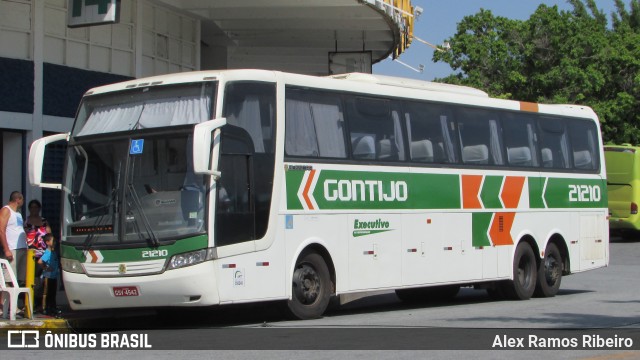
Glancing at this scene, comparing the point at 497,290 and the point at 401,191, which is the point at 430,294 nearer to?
the point at 497,290

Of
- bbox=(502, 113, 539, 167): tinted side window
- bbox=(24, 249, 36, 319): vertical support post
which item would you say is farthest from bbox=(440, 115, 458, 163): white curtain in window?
bbox=(24, 249, 36, 319): vertical support post

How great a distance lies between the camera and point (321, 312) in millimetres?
14945

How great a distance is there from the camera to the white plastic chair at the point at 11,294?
14.4 m

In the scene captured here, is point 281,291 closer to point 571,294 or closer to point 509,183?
point 509,183

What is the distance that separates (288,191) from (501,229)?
221 inches

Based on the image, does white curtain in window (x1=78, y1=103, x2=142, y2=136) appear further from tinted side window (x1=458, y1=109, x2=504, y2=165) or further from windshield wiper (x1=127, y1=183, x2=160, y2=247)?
tinted side window (x1=458, y1=109, x2=504, y2=165)

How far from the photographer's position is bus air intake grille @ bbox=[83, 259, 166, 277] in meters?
13.2

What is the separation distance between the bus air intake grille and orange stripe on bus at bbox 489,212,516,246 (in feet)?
23.7

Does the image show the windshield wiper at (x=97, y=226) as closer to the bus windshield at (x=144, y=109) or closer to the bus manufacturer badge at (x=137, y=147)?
the bus manufacturer badge at (x=137, y=147)

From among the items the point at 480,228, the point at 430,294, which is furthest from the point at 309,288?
the point at 430,294

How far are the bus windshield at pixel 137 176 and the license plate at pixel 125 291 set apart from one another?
21.7 inches

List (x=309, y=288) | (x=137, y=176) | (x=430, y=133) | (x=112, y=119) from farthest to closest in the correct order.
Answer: (x=430, y=133) < (x=309, y=288) < (x=112, y=119) < (x=137, y=176)

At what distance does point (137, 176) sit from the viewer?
13586 millimetres

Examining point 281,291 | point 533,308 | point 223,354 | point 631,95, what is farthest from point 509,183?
point 631,95
